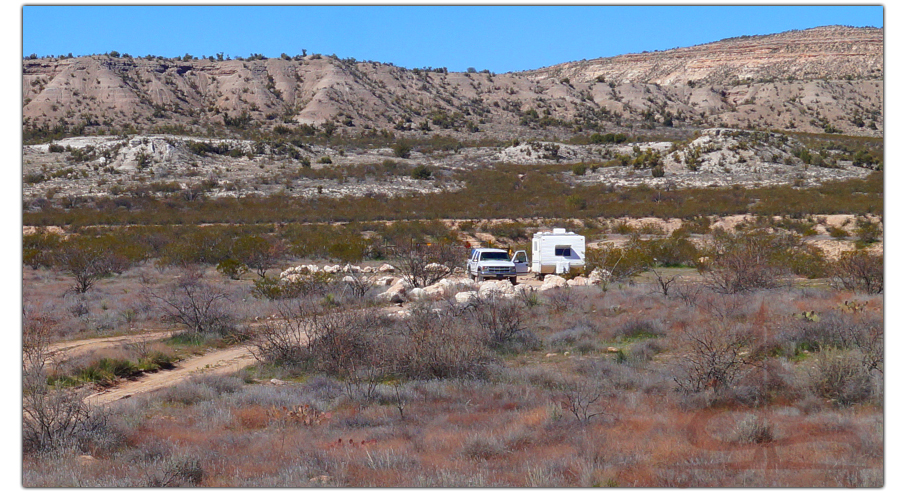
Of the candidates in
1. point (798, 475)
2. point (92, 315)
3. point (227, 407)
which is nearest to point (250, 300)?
point (92, 315)

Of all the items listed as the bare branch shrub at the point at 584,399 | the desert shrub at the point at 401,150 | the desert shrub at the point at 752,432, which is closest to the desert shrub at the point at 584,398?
the bare branch shrub at the point at 584,399

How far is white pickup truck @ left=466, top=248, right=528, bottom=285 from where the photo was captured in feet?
84.4

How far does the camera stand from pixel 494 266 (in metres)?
25.8

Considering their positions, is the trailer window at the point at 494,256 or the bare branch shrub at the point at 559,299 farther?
the trailer window at the point at 494,256

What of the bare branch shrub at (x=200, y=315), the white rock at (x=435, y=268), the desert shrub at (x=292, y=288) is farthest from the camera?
the white rock at (x=435, y=268)

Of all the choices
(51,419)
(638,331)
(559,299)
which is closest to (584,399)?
(638,331)

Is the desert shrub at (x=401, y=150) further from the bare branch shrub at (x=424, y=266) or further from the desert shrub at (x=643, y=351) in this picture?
the desert shrub at (x=643, y=351)

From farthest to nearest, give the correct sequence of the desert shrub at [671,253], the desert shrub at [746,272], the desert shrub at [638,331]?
1. the desert shrub at [671,253]
2. the desert shrub at [746,272]
3. the desert shrub at [638,331]

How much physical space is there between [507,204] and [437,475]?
164 ft

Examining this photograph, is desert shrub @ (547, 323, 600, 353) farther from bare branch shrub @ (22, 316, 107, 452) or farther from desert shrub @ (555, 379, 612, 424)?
bare branch shrub @ (22, 316, 107, 452)

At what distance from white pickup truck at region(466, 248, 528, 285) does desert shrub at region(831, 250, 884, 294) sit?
10.9m

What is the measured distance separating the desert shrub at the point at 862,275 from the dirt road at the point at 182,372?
16.1 m

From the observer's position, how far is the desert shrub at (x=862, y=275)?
18.5 meters

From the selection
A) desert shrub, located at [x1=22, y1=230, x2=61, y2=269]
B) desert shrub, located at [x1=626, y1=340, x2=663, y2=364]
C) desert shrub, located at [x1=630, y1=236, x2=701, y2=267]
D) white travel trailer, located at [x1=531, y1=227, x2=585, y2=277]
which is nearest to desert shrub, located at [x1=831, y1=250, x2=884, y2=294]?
desert shrub, located at [x1=626, y1=340, x2=663, y2=364]
